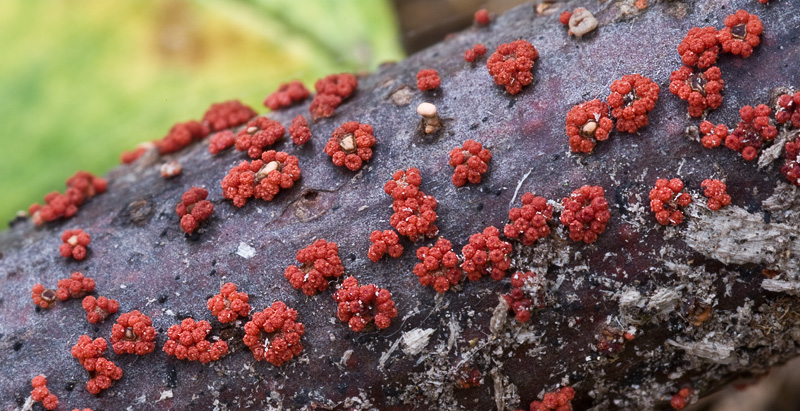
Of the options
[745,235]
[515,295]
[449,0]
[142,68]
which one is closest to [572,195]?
[515,295]

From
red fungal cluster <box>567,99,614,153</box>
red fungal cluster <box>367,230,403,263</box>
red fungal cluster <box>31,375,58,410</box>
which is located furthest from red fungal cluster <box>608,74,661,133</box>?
red fungal cluster <box>31,375,58,410</box>

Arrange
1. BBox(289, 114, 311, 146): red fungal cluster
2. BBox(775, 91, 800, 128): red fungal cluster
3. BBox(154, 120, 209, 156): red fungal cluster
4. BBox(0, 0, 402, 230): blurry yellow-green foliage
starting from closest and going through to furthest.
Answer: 1. BBox(775, 91, 800, 128): red fungal cluster
2. BBox(289, 114, 311, 146): red fungal cluster
3. BBox(154, 120, 209, 156): red fungal cluster
4. BBox(0, 0, 402, 230): blurry yellow-green foliage

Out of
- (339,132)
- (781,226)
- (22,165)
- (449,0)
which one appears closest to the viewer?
(781,226)

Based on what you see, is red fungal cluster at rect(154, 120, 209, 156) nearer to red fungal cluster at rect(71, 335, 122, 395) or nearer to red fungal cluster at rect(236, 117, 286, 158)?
red fungal cluster at rect(236, 117, 286, 158)

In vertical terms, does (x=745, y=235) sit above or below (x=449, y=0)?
below

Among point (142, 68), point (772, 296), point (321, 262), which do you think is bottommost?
point (772, 296)

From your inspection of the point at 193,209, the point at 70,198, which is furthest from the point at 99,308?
the point at 70,198

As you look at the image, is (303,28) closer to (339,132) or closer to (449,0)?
(449,0)
